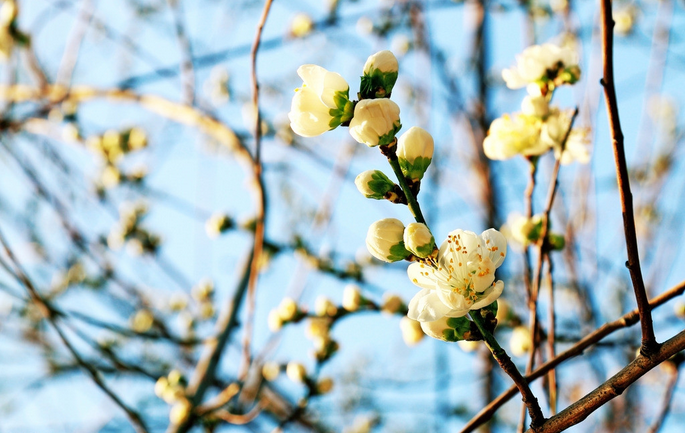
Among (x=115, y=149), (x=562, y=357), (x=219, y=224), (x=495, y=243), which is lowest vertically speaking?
(x=562, y=357)

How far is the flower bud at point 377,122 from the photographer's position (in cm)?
74

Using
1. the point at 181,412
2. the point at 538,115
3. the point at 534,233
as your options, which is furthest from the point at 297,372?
the point at 538,115

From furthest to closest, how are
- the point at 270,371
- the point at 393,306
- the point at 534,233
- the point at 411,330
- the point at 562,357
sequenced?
the point at 270,371
the point at 393,306
the point at 411,330
the point at 534,233
the point at 562,357

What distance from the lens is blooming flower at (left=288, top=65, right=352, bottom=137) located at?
82 centimetres

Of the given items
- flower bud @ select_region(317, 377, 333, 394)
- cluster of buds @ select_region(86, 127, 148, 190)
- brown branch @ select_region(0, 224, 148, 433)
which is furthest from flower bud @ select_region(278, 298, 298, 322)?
cluster of buds @ select_region(86, 127, 148, 190)

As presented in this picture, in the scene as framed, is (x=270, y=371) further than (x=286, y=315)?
Yes

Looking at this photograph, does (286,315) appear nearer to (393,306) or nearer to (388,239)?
Result: (393,306)

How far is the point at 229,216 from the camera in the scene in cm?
251

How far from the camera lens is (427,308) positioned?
2.49 feet

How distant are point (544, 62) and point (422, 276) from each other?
711 millimetres

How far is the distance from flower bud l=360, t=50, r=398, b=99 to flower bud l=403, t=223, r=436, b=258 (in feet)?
0.80

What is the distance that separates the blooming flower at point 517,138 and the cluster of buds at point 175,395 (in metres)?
1.31

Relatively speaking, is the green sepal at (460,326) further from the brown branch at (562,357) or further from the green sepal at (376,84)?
the green sepal at (376,84)

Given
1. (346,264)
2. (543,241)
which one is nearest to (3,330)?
(346,264)
